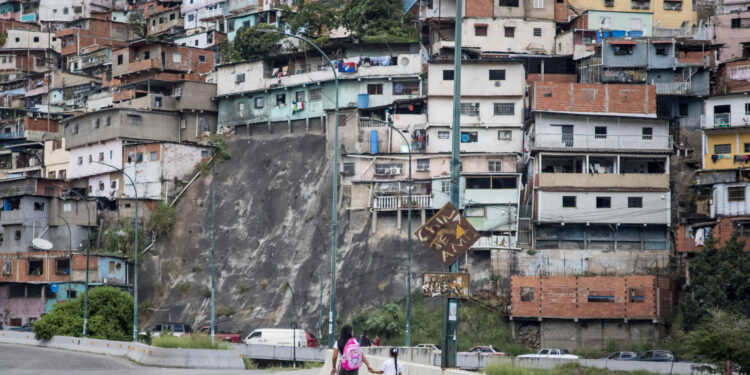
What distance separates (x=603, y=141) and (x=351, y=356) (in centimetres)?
5101

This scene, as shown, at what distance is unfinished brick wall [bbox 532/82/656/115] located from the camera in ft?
242

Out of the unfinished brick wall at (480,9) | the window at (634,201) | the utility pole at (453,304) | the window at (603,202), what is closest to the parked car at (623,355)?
the window at (603,202)

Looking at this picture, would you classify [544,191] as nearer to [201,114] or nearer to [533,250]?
[533,250]

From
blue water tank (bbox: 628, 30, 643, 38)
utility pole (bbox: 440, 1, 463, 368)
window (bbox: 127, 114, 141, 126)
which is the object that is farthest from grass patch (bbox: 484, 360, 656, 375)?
window (bbox: 127, 114, 141, 126)

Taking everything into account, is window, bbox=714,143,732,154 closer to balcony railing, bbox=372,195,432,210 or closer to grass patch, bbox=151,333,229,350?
balcony railing, bbox=372,195,432,210

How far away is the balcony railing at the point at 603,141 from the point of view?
239ft

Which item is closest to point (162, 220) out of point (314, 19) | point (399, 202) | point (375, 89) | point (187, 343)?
point (375, 89)

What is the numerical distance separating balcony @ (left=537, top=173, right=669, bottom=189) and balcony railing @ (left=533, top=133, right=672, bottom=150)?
2.15m

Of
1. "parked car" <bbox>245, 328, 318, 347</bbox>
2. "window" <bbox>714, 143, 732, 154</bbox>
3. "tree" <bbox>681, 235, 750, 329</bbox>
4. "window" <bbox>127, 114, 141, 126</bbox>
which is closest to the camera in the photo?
"tree" <bbox>681, 235, 750, 329</bbox>

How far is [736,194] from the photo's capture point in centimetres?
6681

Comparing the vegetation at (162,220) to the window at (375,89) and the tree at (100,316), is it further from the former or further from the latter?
the tree at (100,316)

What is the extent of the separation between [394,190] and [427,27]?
57.1 feet

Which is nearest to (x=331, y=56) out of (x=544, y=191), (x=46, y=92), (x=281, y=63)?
(x=281, y=63)

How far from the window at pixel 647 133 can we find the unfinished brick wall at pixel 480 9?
1496 cm
